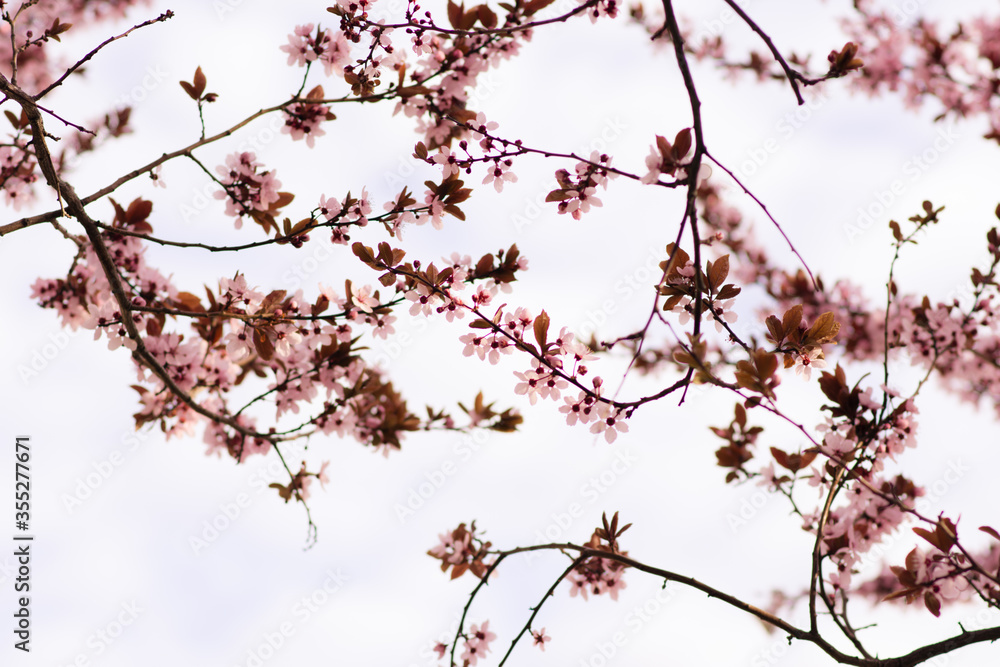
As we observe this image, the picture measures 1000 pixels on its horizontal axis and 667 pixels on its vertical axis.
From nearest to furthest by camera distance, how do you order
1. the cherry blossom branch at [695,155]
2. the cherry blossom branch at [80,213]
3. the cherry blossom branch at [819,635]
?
the cherry blossom branch at [695,155]
the cherry blossom branch at [819,635]
the cherry blossom branch at [80,213]

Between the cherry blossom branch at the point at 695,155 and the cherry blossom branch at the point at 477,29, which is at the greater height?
the cherry blossom branch at the point at 477,29

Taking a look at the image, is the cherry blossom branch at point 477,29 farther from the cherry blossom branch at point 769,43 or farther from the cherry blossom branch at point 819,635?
the cherry blossom branch at point 819,635

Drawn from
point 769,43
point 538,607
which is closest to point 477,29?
point 769,43

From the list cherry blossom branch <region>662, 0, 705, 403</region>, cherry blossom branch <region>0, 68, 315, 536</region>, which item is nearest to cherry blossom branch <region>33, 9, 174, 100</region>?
cherry blossom branch <region>0, 68, 315, 536</region>

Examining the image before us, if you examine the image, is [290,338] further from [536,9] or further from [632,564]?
[536,9]

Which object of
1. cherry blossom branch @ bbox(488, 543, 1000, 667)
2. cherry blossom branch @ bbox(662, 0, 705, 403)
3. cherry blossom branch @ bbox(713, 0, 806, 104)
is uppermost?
cherry blossom branch @ bbox(713, 0, 806, 104)

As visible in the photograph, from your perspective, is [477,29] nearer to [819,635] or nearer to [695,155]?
[695,155]

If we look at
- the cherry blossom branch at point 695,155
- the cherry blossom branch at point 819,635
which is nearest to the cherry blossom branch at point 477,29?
the cherry blossom branch at point 695,155

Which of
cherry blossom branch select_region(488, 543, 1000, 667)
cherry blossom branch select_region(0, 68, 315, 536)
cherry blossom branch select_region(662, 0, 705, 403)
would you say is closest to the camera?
cherry blossom branch select_region(662, 0, 705, 403)

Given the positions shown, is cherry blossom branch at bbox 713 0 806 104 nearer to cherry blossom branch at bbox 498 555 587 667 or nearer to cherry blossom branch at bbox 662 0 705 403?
cherry blossom branch at bbox 662 0 705 403

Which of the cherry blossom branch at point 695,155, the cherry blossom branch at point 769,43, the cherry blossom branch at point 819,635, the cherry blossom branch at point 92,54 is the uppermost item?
the cherry blossom branch at point 92,54

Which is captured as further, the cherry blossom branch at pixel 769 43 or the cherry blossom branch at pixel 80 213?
the cherry blossom branch at pixel 80 213

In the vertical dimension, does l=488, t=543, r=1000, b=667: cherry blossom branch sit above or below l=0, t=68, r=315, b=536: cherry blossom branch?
below

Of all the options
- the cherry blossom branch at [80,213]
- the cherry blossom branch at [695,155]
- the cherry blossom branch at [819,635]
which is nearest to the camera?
the cherry blossom branch at [695,155]
